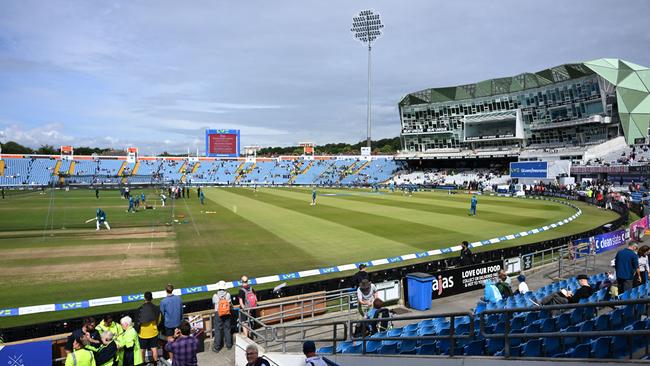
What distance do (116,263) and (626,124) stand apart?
74.1m

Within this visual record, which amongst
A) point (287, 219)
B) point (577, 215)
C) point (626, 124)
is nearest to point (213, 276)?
point (287, 219)

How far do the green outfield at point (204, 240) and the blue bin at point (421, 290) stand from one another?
637 centimetres

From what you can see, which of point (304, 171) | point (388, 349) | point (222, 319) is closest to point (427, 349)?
point (388, 349)

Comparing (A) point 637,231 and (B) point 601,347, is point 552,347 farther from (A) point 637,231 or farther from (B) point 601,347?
(A) point 637,231

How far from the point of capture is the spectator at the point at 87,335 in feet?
24.3

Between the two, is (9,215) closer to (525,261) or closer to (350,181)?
(525,261)

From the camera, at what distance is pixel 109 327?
8.77 m

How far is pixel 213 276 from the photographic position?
16.7m

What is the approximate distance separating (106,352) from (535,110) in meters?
88.7

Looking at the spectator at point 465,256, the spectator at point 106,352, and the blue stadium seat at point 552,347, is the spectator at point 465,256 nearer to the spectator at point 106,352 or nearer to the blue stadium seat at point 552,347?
the blue stadium seat at point 552,347

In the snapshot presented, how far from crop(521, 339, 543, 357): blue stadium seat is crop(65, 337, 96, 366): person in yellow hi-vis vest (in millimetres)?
6571

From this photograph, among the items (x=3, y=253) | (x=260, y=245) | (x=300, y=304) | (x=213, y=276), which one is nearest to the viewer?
Answer: (x=300, y=304)

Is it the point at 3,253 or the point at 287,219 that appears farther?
the point at 287,219

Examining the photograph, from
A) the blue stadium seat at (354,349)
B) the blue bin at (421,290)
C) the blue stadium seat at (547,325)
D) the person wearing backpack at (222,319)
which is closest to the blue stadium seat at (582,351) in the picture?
the blue stadium seat at (547,325)
